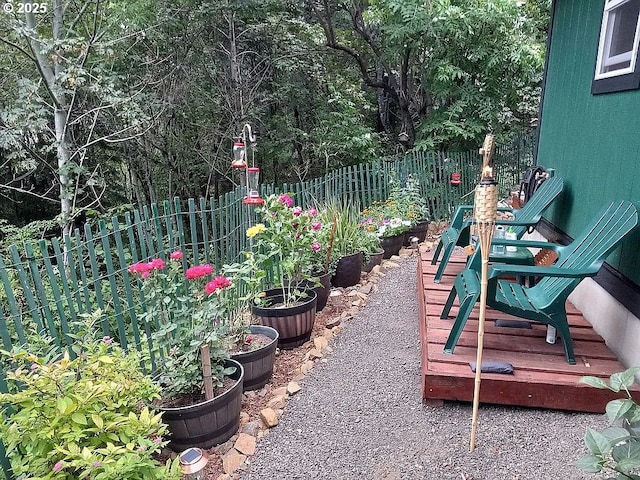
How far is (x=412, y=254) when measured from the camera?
5.35m

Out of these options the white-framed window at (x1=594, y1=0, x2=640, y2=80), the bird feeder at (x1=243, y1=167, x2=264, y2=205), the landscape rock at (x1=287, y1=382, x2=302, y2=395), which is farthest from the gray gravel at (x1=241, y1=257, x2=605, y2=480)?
the white-framed window at (x1=594, y1=0, x2=640, y2=80)

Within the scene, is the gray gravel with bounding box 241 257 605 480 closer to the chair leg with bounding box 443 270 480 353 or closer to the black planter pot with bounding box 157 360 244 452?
the black planter pot with bounding box 157 360 244 452

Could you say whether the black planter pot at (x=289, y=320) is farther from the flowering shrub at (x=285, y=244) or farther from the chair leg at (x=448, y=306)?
the chair leg at (x=448, y=306)

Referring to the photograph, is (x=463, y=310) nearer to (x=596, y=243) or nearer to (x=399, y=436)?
(x=399, y=436)

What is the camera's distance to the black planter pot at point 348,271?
4176 mm

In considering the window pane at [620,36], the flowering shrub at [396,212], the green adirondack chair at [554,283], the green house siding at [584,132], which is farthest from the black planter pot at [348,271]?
the window pane at [620,36]

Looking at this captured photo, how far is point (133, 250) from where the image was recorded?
7.63 feet

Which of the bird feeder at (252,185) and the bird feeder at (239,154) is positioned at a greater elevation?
the bird feeder at (239,154)

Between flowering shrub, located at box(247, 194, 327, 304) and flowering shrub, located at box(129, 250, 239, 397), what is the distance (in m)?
0.90

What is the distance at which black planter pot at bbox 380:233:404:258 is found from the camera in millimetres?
5043

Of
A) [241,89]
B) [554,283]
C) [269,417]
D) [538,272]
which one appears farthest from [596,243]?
[241,89]

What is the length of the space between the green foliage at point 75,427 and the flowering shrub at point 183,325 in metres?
0.44

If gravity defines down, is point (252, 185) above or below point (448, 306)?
above

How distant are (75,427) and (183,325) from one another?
2.45ft
